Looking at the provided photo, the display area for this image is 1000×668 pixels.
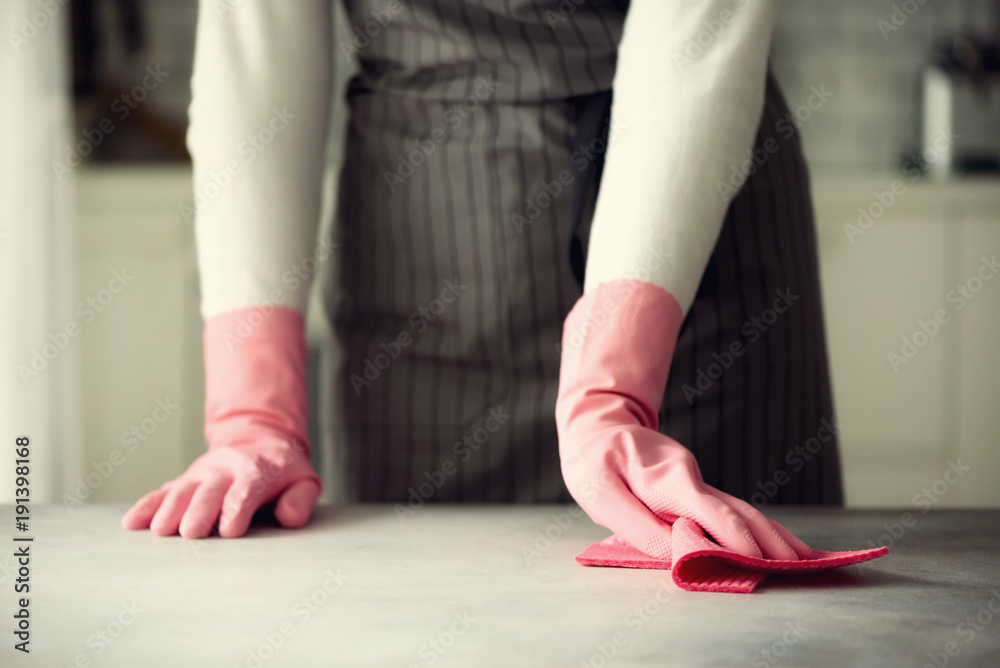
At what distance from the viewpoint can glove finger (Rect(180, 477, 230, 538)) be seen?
651 millimetres

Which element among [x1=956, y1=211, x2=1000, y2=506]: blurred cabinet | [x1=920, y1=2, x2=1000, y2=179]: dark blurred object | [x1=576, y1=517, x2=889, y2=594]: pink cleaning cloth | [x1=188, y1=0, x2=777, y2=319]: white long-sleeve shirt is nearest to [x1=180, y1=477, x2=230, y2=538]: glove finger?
[x1=188, y1=0, x2=777, y2=319]: white long-sleeve shirt

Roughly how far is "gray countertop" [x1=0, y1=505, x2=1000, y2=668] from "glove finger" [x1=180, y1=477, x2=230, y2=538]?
11mm

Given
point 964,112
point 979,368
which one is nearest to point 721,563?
point 979,368

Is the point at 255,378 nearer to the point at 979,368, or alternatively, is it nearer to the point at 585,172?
the point at 585,172

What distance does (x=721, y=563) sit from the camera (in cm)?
54

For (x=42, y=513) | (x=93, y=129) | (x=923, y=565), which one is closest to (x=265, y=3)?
(x=42, y=513)

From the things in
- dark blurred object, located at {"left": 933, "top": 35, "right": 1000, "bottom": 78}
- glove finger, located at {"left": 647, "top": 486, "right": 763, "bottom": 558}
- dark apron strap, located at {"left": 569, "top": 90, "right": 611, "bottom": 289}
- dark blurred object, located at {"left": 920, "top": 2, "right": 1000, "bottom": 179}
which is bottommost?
glove finger, located at {"left": 647, "top": 486, "right": 763, "bottom": 558}

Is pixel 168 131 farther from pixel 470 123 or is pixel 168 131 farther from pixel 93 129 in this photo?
pixel 470 123

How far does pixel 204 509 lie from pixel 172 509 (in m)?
0.03

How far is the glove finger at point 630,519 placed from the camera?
1.89 ft

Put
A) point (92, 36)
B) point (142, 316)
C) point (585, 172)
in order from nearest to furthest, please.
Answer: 1. point (585, 172)
2. point (142, 316)
3. point (92, 36)

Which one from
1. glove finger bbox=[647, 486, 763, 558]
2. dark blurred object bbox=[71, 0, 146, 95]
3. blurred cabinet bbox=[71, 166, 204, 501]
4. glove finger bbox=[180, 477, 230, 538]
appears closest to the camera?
glove finger bbox=[647, 486, 763, 558]

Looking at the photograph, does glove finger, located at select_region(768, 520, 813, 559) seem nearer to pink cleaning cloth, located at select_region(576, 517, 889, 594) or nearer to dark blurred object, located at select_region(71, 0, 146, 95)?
pink cleaning cloth, located at select_region(576, 517, 889, 594)

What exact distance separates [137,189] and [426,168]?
134cm
